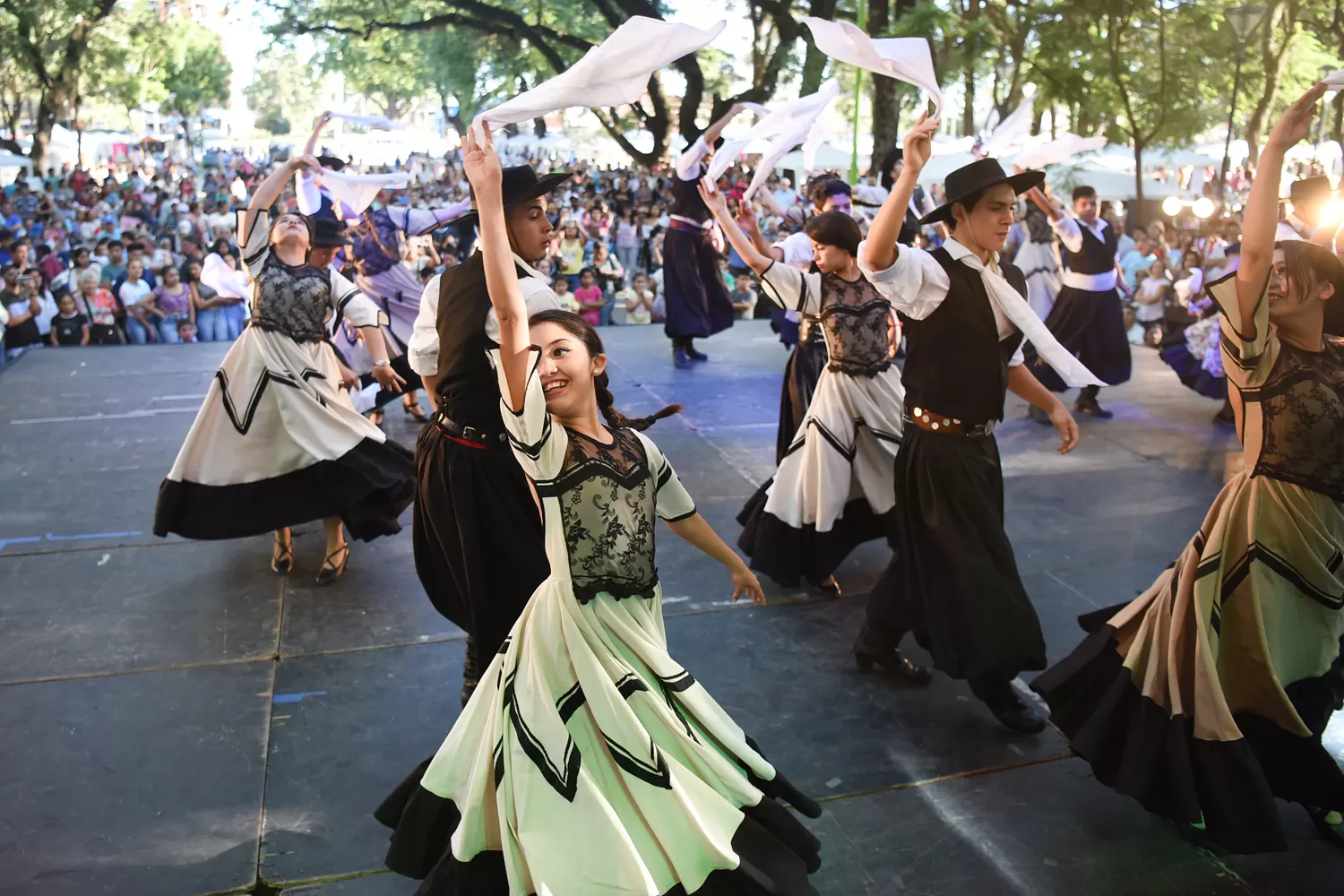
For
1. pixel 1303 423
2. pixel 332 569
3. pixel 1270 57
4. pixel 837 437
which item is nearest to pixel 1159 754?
pixel 1303 423

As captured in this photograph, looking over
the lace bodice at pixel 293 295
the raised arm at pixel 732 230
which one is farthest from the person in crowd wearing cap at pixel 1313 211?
the lace bodice at pixel 293 295

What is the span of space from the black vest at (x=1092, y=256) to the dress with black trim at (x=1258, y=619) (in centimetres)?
568

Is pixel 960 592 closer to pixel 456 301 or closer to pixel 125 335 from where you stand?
pixel 456 301

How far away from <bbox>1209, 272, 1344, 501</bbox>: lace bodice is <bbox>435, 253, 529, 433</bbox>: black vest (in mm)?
2017

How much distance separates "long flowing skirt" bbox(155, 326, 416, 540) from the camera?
16.5ft

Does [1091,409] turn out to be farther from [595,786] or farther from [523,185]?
[595,786]

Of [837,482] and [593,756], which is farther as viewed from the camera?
[837,482]

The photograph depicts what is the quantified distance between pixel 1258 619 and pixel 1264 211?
1087 mm

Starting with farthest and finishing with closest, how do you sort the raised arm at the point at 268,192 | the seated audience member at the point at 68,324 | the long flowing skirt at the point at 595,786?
the seated audience member at the point at 68,324 < the raised arm at the point at 268,192 < the long flowing skirt at the point at 595,786

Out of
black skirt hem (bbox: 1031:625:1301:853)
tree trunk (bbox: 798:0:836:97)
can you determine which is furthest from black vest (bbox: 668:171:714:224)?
black skirt hem (bbox: 1031:625:1301:853)

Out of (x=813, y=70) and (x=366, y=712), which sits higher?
(x=813, y=70)

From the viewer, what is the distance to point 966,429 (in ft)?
12.3
